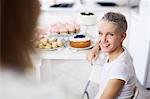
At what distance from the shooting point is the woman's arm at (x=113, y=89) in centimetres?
101

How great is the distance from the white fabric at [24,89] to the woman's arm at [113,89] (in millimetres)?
598

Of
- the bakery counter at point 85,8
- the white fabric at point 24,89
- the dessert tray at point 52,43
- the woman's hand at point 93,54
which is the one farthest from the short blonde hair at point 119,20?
the bakery counter at point 85,8

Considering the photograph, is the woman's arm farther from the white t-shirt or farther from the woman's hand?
the woman's hand

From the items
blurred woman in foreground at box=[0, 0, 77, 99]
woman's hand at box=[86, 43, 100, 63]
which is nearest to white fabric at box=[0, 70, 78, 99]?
blurred woman in foreground at box=[0, 0, 77, 99]

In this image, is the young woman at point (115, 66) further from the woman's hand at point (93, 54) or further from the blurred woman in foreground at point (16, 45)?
the blurred woman in foreground at point (16, 45)

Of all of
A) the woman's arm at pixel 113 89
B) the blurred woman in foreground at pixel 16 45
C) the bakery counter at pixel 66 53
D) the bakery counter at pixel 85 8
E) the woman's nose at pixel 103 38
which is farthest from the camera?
the bakery counter at pixel 85 8

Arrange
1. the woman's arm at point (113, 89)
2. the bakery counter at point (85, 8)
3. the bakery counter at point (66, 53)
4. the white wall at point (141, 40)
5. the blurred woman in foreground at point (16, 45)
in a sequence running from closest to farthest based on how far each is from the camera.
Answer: the blurred woman in foreground at point (16, 45) → the woman's arm at point (113, 89) → the bakery counter at point (66, 53) → the white wall at point (141, 40) → the bakery counter at point (85, 8)

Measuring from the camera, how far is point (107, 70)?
111 centimetres

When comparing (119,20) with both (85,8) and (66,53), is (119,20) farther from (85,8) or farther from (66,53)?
(85,8)

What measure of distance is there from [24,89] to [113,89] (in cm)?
72

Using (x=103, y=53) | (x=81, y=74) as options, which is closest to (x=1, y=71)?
(x=103, y=53)

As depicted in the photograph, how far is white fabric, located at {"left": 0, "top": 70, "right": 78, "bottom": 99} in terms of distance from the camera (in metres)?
0.30

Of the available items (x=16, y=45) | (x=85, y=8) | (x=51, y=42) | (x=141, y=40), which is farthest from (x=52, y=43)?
(x=85, y=8)

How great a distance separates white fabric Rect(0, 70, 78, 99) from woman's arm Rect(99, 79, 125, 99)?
60cm
